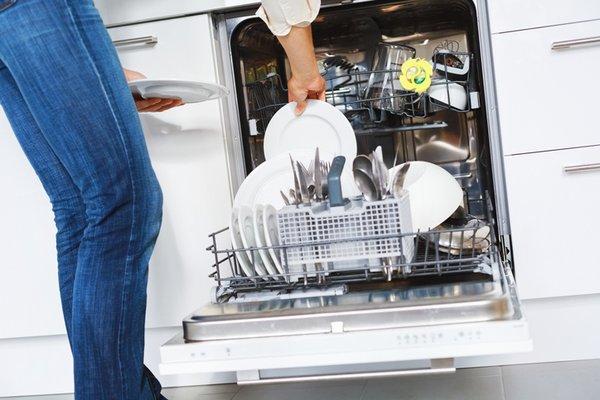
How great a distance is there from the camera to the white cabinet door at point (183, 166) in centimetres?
193

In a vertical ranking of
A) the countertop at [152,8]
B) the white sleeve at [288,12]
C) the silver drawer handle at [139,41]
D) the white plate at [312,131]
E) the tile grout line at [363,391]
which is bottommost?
the tile grout line at [363,391]

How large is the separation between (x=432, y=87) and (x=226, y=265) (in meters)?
0.66

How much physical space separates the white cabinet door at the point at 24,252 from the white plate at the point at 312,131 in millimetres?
620

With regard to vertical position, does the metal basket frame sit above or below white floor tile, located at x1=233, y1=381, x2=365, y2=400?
above

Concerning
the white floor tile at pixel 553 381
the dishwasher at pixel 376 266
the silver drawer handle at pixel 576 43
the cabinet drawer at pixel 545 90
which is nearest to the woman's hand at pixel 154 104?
the dishwasher at pixel 376 266

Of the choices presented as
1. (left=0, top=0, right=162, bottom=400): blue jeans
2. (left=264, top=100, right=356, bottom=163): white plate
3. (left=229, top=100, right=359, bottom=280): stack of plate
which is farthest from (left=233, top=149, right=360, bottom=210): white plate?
(left=0, top=0, right=162, bottom=400): blue jeans

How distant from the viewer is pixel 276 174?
5.69 ft

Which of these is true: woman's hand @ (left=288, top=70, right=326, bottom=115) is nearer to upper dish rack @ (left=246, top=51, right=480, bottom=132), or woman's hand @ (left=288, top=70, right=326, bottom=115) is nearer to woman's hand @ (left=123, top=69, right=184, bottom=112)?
upper dish rack @ (left=246, top=51, right=480, bottom=132)

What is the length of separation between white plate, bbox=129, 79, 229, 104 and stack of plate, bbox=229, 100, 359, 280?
0.19m

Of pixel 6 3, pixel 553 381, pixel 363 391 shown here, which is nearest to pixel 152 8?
pixel 6 3

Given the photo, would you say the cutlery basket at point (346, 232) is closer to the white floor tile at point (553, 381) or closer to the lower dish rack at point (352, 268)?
the lower dish rack at point (352, 268)

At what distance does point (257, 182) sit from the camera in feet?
5.69

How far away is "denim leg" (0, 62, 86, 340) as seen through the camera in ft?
4.90

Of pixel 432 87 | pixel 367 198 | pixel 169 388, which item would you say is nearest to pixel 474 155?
pixel 432 87
